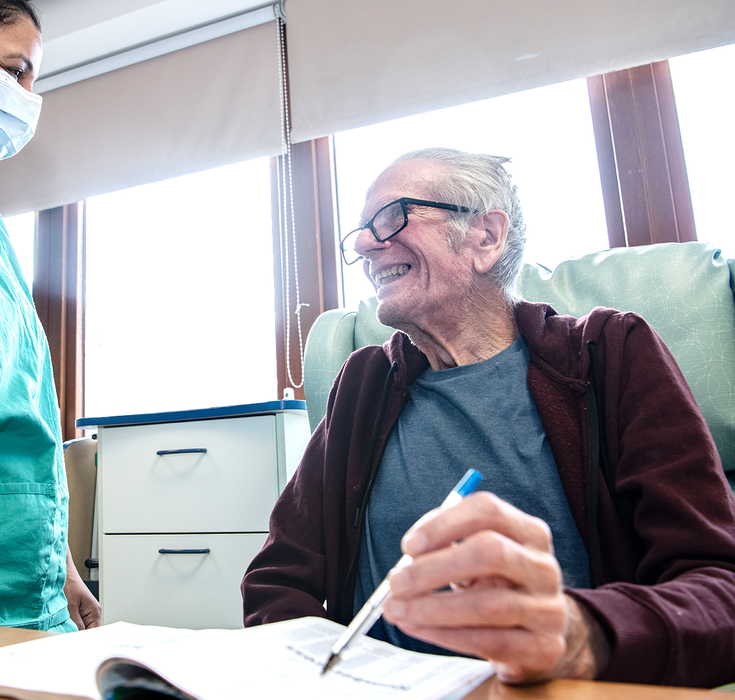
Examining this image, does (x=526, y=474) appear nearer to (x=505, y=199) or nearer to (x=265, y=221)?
(x=505, y=199)

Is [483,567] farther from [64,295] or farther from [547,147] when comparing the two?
[64,295]

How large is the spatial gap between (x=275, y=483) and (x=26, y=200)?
6.81 feet

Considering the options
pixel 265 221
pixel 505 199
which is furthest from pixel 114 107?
pixel 505 199

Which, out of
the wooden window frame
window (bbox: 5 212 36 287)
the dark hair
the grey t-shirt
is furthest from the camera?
window (bbox: 5 212 36 287)

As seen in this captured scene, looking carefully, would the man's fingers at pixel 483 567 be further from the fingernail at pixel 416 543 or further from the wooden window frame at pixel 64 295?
the wooden window frame at pixel 64 295

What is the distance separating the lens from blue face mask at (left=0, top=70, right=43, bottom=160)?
4.10 ft

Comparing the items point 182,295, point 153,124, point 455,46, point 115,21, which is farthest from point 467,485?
point 115,21

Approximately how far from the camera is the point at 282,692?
0.38 meters

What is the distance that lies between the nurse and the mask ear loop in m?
1.06

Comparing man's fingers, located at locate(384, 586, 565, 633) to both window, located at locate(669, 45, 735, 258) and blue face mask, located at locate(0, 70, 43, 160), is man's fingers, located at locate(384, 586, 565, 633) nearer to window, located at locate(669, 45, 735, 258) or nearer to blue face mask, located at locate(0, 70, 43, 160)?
blue face mask, located at locate(0, 70, 43, 160)

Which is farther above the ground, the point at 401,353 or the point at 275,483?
the point at 401,353

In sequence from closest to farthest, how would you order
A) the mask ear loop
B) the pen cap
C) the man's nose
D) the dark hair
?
the pen cap < the man's nose < the dark hair < the mask ear loop

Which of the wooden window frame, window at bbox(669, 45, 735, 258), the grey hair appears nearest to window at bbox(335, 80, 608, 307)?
window at bbox(669, 45, 735, 258)

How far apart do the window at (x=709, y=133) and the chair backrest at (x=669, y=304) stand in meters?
0.71
